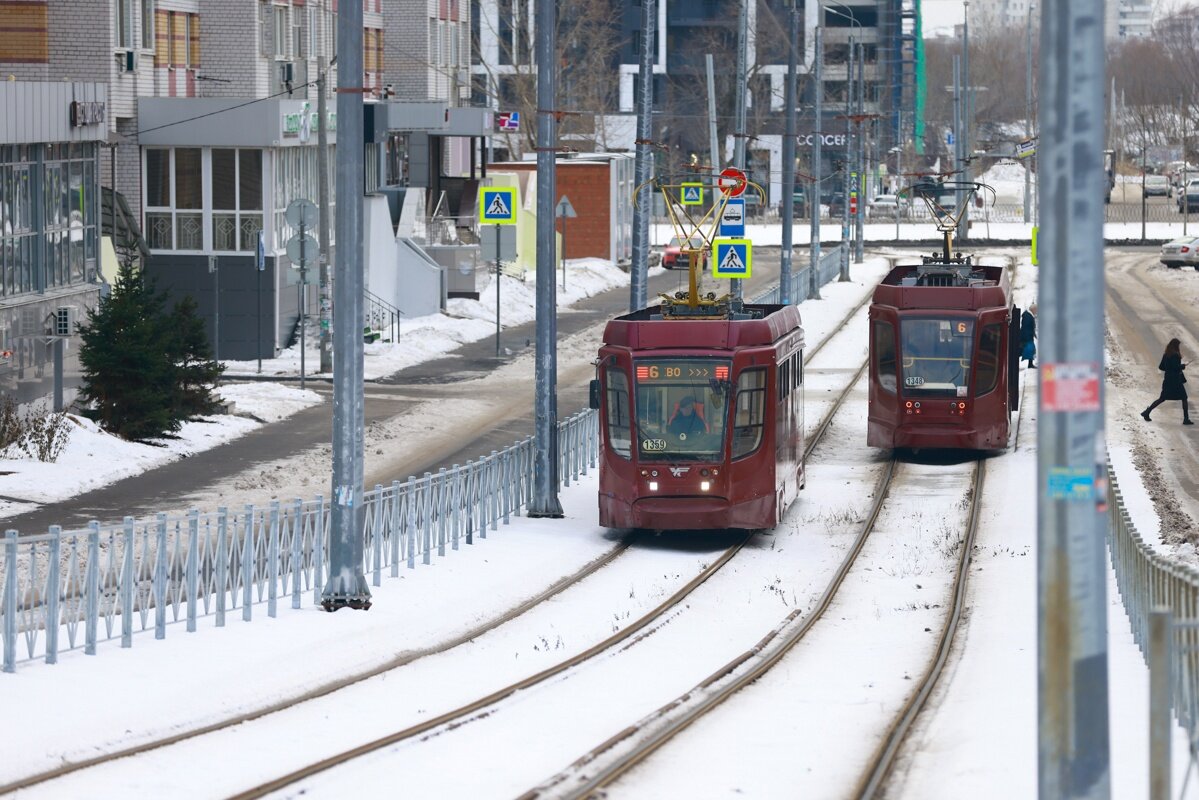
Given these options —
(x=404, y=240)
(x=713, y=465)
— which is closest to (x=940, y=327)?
(x=713, y=465)

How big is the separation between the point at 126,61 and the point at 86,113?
24.1 feet

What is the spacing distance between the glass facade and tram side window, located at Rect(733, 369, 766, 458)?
1380cm

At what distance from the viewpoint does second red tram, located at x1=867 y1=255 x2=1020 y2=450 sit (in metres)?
27.5

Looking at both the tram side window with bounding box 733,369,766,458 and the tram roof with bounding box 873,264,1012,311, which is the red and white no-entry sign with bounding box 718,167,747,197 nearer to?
the tram roof with bounding box 873,264,1012,311

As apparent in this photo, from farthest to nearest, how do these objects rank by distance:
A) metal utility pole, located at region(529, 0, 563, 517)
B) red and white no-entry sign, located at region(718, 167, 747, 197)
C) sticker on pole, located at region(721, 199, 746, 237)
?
sticker on pole, located at region(721, 199, 746, 237), red and white no-entry sign, located at region(718, 167, 747, 197), metal utility pole, located at region(529, 0, 563, 517)

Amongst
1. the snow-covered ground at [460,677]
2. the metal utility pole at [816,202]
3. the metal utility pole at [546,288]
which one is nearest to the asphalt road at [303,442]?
the metal utility pole at [546,288]

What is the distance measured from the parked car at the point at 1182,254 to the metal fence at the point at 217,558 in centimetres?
5075

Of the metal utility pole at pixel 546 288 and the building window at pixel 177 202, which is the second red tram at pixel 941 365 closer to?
the metal utility pole at pixel 546 288

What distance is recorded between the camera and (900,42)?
11969 cm

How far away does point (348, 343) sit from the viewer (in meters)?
16.6

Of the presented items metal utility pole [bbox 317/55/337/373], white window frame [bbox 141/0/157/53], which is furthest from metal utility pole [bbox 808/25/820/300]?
white window frame [bbox 141/0/157/53]

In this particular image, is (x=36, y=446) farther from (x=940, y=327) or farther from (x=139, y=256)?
(x=139, y=256)

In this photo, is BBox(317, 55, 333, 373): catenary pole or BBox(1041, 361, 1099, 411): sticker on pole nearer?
BBox(1041, 361, 1099, 411): sticker on pole

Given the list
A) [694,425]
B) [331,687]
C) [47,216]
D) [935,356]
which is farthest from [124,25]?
[331,687]
